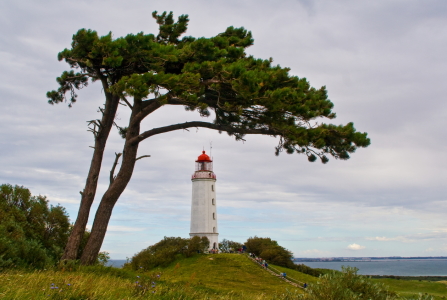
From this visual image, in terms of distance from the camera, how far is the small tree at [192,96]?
9883mm

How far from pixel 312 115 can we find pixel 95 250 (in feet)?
23.8

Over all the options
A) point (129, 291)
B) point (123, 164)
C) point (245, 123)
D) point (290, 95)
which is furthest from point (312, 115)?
point (129, 291)

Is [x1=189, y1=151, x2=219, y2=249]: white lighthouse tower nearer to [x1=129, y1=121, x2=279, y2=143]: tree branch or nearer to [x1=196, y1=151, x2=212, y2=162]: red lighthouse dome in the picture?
[x1=196, y1=151, x2=212, y2=162]: red lighthouse dome

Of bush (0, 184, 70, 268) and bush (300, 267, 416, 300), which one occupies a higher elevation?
bush (0, 184, 70, 268)

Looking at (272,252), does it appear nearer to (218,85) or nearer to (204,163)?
(204,163)

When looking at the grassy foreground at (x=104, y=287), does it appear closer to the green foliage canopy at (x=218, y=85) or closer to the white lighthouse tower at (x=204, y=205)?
the green foliage canopy at (x=218, y=85)

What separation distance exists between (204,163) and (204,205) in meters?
4.49

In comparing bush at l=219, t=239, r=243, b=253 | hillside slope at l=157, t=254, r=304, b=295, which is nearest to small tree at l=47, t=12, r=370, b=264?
hillside slope at l=157, t=254, r=304, b=295

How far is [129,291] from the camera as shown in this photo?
6.54 m

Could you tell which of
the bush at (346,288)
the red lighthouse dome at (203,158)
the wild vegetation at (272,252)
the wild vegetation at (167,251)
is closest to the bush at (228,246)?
the wild vegetation at (272,252)

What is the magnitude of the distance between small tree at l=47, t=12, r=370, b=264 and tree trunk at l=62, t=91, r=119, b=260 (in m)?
0.03

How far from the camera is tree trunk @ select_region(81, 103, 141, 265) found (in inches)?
403

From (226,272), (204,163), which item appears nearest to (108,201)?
(226,272)

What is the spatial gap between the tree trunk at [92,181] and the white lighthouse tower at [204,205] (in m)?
26.7
